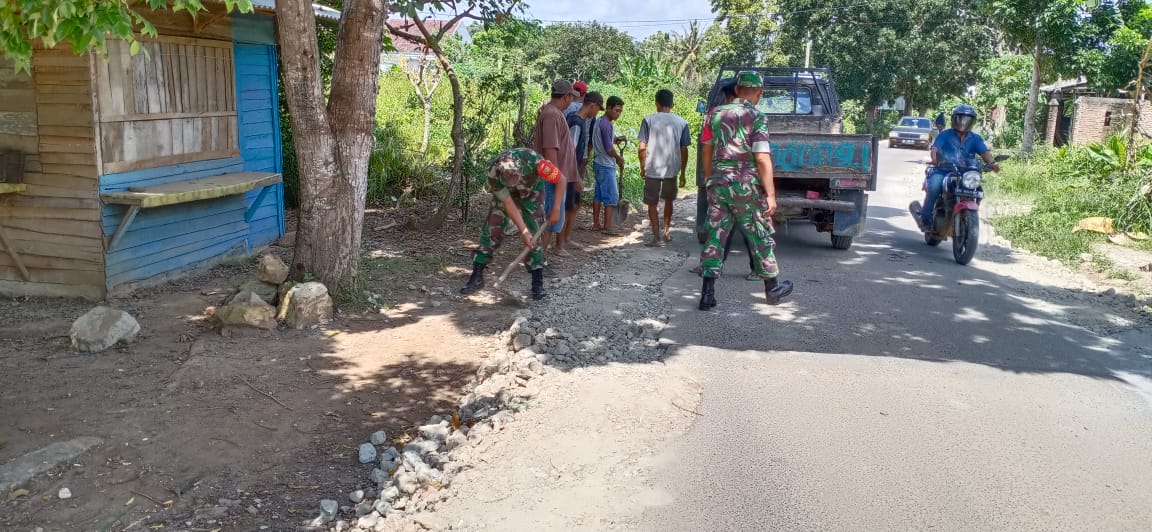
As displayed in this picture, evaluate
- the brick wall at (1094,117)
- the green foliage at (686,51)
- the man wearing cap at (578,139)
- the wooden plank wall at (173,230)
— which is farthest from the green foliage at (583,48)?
the wooden plank wall at (173,230)

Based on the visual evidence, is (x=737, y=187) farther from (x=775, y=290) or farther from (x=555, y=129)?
(x=555, y=129)

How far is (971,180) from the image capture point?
866 cm

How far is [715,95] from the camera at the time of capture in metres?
10.5

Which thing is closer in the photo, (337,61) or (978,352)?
(978,352)

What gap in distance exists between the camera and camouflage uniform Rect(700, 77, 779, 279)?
6.42 meters

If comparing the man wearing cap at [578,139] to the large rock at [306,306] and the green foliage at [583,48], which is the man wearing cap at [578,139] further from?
the green foliage at [583,48]

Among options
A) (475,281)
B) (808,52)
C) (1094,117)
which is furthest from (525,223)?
(808,52)

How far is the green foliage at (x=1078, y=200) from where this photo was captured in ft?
32.4

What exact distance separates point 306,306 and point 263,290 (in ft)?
2.39

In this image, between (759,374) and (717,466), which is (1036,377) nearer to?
(759,374)

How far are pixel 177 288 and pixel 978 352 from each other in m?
6.11

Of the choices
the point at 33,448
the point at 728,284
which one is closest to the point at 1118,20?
the point at 728,284

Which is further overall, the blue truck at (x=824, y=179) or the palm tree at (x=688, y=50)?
the palm tree at (x=688, y=50)

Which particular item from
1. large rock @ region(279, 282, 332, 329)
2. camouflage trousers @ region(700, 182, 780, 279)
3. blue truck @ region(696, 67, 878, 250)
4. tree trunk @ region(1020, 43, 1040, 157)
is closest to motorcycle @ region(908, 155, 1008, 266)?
blue truck @ region(696, 67, 878, 250)
